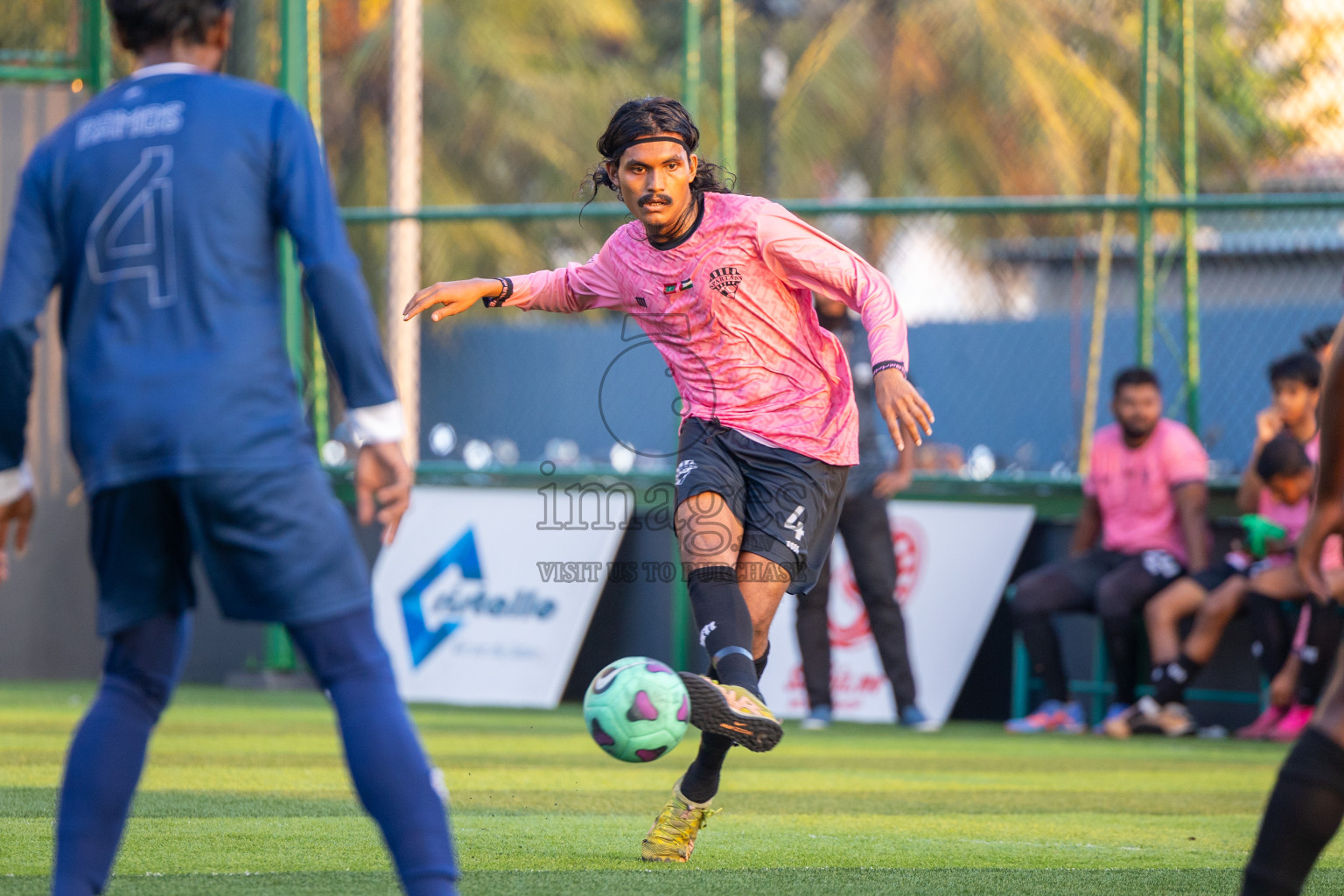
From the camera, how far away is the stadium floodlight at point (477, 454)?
11.6m

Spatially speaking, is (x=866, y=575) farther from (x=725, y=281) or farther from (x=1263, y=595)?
(x=725, y=281)

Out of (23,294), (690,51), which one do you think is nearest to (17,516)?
(23,294)

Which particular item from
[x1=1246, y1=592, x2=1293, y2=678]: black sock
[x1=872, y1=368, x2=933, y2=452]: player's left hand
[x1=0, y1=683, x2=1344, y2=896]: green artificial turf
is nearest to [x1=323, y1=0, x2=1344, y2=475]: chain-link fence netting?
[x1=1246, y1=592, x2=1293, y2=678]: black sock

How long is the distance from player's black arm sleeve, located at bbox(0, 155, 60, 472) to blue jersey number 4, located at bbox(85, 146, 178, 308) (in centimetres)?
11

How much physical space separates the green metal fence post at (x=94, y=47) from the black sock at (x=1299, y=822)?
10891 millimetres

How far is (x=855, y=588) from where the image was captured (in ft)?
34.0

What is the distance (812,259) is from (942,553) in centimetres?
553

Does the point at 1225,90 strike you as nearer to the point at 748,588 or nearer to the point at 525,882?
the point at 748,588

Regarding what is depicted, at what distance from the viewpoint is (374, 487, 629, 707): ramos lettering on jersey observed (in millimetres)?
10750

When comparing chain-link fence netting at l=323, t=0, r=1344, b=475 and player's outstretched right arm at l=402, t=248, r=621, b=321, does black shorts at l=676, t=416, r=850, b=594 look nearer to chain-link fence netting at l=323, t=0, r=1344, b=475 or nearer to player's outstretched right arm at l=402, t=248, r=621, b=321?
player's outstretched right arm at l=402, t=248, r=621, b=321

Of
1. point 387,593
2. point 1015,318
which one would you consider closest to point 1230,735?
point 1015,318

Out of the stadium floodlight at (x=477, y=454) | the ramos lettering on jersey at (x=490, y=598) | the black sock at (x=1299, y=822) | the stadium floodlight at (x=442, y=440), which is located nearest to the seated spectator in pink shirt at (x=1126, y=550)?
the ramos lettering on jersey at (x=490, y=598)

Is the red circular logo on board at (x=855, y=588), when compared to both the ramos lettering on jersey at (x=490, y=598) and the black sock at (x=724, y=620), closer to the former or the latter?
the ramos lettering on jersey at (x=490, y=598)

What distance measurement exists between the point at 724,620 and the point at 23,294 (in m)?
2.21
